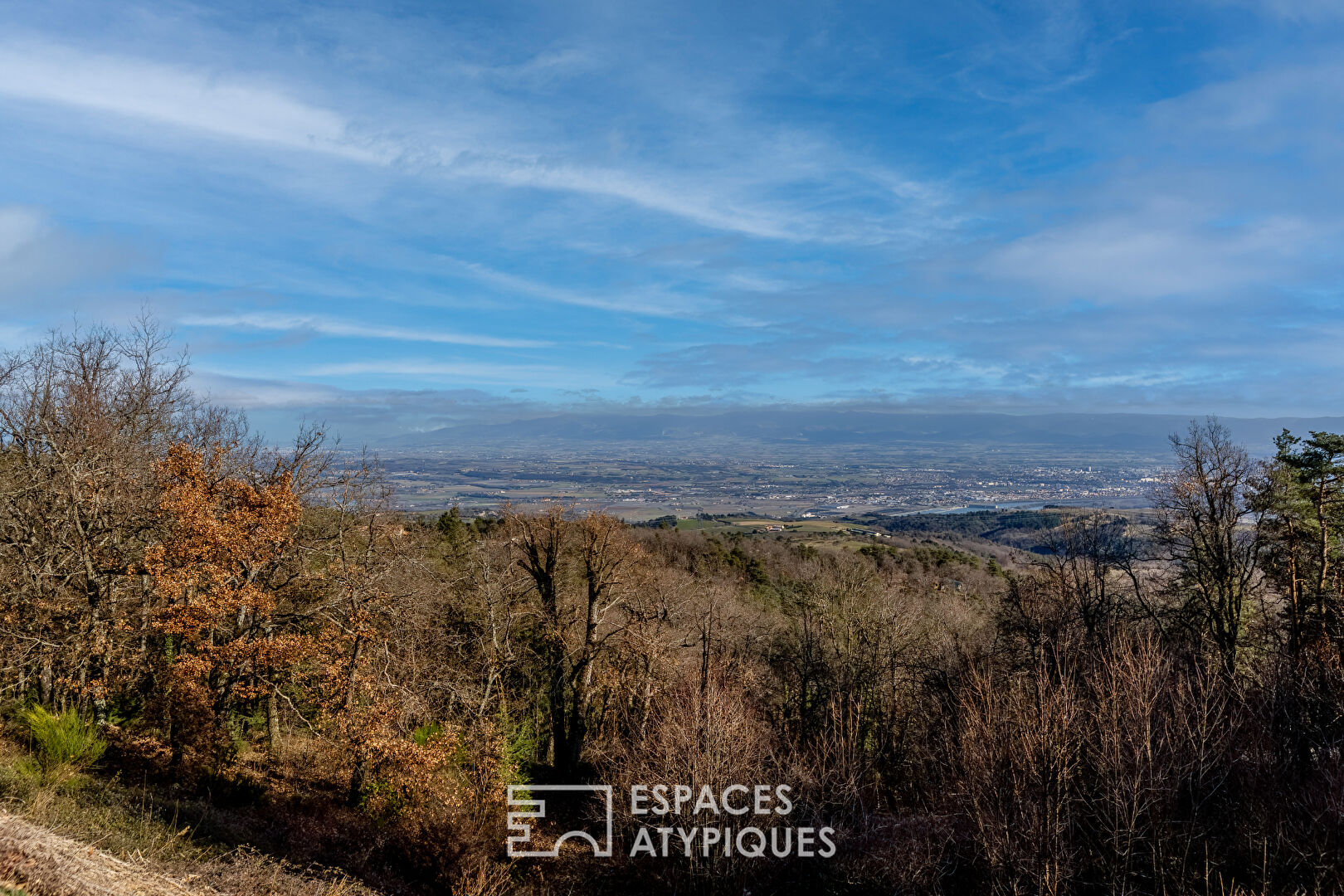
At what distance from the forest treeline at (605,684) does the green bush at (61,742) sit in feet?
4.49

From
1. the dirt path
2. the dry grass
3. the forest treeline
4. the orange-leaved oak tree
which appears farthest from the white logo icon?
the dirt path

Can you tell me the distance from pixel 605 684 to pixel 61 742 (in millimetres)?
18186

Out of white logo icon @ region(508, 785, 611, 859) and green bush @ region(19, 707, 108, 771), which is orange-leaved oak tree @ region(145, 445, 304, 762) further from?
white logo icon @ region(508, 785, 611, 859)

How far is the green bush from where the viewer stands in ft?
44.7

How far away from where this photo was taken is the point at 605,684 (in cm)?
2848

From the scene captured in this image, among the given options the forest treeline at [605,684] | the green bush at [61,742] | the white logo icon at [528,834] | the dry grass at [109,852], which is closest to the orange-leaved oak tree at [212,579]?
the forest treeline at [605,684]

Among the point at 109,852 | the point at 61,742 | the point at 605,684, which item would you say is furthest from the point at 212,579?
the point at 605,684

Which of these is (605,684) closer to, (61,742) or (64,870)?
(61,742)

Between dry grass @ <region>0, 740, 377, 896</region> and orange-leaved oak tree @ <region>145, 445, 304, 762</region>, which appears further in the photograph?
orange-leaved oak tree @ <region>145, 445, 304, 762</region>

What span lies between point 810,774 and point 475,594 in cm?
1748

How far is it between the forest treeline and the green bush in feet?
4.49

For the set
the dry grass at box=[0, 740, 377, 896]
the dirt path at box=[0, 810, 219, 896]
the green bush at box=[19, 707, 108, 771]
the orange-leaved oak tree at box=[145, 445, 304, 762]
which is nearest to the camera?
the dirt path at box=[0, 810, 219, 896]

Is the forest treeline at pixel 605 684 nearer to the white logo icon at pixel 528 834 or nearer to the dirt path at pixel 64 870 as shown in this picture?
the white logo icon at pixel 528 834

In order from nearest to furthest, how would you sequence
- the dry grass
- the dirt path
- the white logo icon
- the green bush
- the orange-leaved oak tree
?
the dirt path → the dry grass → the green bush → the orange-leaved oak tree → the white logo icon
